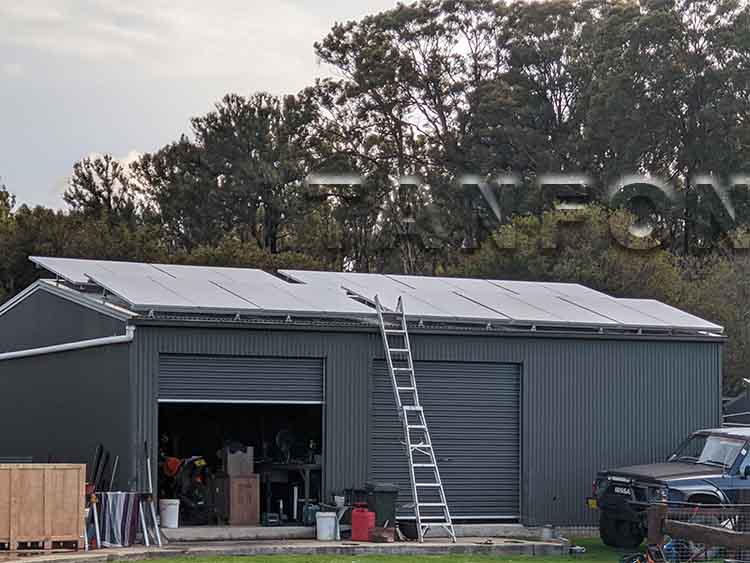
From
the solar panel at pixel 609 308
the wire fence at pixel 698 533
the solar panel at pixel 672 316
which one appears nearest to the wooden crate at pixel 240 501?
the wire fence at pixel 698 533

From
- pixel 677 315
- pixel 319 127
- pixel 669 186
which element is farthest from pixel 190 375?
pixel 319 127

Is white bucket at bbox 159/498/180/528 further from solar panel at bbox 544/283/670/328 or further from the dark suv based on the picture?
solar panel at bbox 544/283/670/328

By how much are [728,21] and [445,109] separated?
13470 millimetres

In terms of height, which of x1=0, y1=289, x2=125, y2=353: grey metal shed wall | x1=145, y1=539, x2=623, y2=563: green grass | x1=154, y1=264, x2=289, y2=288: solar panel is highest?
x1=154, y1=264, x2=289, y2=288: solar panel

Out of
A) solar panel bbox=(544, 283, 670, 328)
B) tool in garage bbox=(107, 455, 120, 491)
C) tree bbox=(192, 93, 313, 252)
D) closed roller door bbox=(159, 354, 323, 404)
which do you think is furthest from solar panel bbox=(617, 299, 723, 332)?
tree bbox=(192, 93, 313, 252)

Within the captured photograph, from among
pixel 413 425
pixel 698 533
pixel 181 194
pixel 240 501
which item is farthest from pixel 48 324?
pixel 181 194

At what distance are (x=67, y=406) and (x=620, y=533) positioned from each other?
9035mm

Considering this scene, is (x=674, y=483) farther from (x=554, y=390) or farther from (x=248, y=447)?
(x=248, y=447)

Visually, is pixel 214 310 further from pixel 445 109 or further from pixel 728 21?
pixel 445 109

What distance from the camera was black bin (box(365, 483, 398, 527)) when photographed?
21516mm

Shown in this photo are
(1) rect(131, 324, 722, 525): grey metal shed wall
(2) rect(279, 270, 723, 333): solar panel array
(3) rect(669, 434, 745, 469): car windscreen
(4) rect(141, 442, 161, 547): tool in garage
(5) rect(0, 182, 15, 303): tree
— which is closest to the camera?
(4) rect(141, 442, 161, 547): tool in garage

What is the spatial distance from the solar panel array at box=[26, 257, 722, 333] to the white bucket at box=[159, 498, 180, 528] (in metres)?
2.81

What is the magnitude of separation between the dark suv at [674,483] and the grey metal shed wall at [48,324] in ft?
25.6

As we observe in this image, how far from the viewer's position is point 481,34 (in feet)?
209
